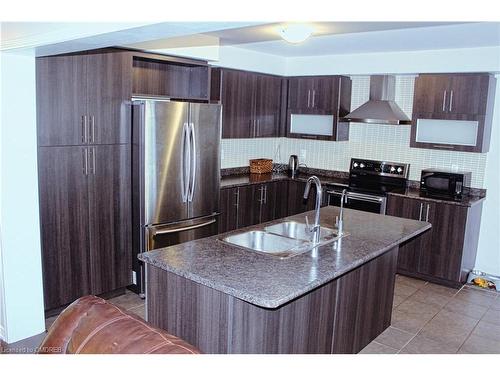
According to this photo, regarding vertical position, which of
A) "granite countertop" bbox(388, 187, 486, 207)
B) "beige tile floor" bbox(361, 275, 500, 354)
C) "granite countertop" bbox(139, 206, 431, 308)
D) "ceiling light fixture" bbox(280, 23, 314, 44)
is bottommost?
"beige tile floor" bbox(361, 275, 500, 354)

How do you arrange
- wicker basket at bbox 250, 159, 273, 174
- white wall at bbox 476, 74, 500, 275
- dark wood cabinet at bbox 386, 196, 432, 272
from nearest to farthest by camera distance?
dark wood cabinet at bbox 386, 196, 432, 272 < white wall at bbox 476, 74, 500, 275 < wicker basket at bbox 250, 159, 273, 174

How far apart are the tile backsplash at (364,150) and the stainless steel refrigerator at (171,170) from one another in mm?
1398

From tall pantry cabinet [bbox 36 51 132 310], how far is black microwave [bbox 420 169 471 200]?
3153 millimetres

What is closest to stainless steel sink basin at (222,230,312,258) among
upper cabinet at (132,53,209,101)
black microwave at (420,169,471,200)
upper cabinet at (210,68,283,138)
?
upper cabinet at (132,53,209,101)

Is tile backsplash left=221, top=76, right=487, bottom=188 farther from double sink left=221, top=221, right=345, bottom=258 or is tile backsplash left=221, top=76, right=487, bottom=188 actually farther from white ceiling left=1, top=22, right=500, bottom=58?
double sink left=221, top=221, right=345, bottom=258

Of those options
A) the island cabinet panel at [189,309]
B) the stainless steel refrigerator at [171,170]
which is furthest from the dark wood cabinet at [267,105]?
the island cabinet panel at [189,309]

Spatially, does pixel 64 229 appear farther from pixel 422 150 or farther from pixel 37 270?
pixel 422 150

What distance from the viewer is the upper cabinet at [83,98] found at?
3525 millimetres

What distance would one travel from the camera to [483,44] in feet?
14.8

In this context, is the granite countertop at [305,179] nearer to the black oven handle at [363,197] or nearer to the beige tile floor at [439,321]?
the black oven handle at [363,197]

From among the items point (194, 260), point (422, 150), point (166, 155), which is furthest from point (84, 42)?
point (422, 150)

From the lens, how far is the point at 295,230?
3.48 m

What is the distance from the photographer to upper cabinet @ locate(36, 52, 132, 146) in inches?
139

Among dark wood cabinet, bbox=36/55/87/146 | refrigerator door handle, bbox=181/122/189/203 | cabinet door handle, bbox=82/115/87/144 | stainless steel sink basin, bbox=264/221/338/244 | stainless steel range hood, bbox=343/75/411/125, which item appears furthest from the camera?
stainless steel range hood, bbox=343/75/411/125
